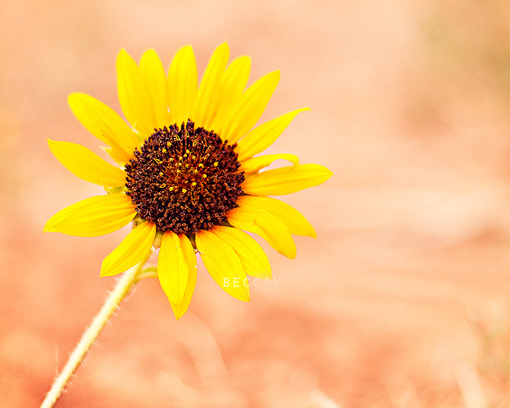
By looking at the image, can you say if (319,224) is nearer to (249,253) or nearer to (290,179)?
(290,179)

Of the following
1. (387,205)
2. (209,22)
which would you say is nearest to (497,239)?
(387,205)

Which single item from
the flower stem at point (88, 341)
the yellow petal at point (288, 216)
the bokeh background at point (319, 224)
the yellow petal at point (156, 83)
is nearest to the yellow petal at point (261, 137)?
the yellow petal at point (288, 216)

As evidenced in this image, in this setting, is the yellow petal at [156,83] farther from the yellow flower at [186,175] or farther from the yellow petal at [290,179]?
the yellow petal at [290,179]

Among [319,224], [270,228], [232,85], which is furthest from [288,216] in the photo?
[319,224]

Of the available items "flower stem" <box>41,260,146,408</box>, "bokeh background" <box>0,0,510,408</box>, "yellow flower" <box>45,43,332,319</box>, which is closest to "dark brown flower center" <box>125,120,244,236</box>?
"yellow flower" <box>45,43,332,319</box>

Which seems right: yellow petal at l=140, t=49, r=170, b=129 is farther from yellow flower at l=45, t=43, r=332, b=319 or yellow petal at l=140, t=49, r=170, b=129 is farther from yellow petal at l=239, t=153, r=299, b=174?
yellow petal at l=239, t=153, r=299, b=174

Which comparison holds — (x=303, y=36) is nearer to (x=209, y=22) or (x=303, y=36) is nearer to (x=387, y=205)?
(x=209, y=22)
